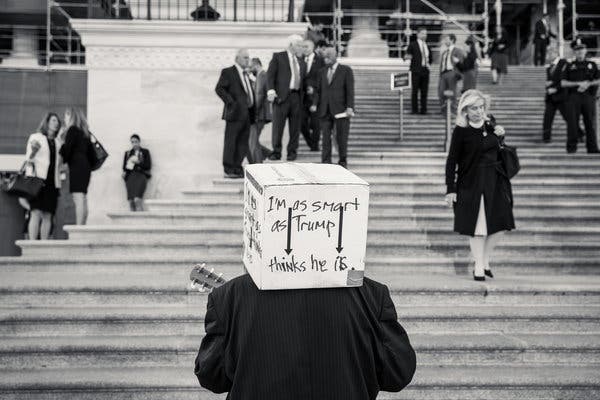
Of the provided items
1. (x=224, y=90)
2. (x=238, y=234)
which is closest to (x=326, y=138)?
(x=224, y=90)

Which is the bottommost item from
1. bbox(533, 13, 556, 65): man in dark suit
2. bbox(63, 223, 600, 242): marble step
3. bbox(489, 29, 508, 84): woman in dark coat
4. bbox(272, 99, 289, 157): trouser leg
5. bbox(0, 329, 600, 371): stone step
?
bbox(0, 329, 600, 371): stone step

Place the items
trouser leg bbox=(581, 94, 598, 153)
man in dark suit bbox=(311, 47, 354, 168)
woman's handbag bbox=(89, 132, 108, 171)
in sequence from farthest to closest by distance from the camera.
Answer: trouser leg bbox=(581, 94, 598, 153)
man in dark suit bbox=(311, 47, 354, 168)
woman's handbag bbox=(89, 132, 108, 171)

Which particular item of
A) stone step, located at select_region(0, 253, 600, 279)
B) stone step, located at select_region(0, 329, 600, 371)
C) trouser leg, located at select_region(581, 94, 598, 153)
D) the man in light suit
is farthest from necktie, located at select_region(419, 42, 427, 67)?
stone step, located at select_region(0, 329, 600, 371)

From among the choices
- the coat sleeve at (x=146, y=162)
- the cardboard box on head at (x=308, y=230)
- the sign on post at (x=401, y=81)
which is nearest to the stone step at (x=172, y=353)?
the cardboard box on head at (x=308, y=230)

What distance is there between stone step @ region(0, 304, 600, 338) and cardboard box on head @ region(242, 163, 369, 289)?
12.7 feet

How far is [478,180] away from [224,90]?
4724 mm

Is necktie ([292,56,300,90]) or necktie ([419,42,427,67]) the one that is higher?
necktie ([419,42,427,67])

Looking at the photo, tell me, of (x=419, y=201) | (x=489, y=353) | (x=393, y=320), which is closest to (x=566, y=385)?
(x=489, y=353)

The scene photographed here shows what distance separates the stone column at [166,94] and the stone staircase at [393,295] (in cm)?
302

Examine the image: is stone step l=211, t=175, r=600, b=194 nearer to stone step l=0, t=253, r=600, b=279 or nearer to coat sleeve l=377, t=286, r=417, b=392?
stone step l=0, t=253, r=600, b=279

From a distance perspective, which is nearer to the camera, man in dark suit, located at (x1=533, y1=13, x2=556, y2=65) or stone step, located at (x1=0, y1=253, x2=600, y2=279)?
stone step, located at (x1=0, y1=253, x2=600, y2=279)

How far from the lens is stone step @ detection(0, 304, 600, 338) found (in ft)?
21.0

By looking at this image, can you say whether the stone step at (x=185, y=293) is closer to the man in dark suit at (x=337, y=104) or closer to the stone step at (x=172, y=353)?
the stone step at (x=172, y=353)

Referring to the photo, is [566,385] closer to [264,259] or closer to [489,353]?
[489,353]
